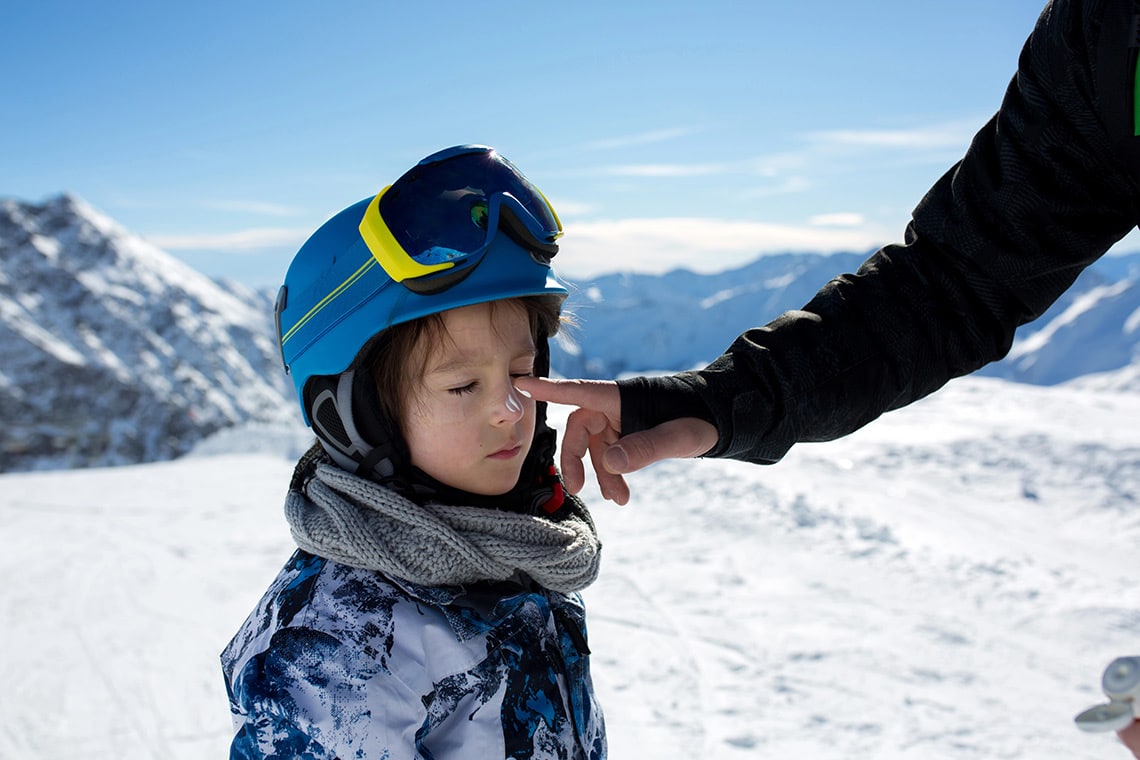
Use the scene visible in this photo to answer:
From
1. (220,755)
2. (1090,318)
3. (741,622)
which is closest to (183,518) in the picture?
(220,755)

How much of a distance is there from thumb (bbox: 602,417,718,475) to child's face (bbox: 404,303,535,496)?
0.21 meters

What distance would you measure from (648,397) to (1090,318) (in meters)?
115

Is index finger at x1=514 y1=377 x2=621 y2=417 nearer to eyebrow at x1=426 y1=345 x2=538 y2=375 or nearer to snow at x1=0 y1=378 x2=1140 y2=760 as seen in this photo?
eyebrow at x1=426 y1=345 x2=538 y2=375

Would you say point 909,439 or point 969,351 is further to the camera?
point 909,439

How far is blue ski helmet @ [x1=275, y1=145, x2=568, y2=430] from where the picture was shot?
1.68 metres

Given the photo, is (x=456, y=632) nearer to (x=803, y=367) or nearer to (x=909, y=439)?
(x=803, y=367)

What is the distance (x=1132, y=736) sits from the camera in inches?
39.0

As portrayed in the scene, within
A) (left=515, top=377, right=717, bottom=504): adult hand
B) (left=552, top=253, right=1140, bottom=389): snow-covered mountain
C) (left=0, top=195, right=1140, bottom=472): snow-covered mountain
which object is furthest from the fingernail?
(left=0, top=195, right=1140, bottom=472): snow-covered mountain

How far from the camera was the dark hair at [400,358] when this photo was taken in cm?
170

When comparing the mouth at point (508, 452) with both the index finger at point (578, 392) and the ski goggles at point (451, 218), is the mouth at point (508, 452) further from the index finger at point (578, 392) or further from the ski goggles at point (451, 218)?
the ski goggles at point (451, 218)

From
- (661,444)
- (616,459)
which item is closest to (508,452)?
(616,459)

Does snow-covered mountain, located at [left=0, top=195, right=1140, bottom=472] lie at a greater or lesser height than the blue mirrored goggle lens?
lesser

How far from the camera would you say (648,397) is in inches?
76.9

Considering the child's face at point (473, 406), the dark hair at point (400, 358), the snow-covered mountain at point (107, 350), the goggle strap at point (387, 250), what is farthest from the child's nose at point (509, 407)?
the snow-covered mountain at point (107, 350)
